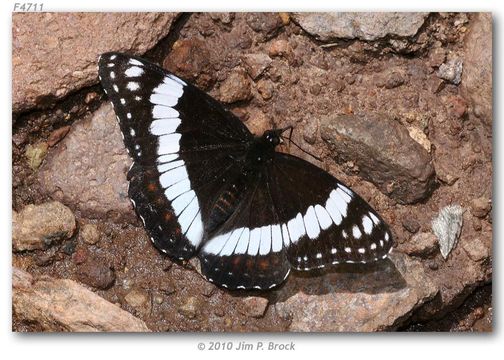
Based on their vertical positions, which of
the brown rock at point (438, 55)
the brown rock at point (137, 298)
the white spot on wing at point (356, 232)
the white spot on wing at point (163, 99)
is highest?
the brown rock at point (438, 55)

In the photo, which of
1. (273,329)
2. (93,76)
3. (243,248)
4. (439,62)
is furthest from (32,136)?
(439,62)

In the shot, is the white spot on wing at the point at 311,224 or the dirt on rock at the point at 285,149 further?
the dirt on rock at the point at 285,149

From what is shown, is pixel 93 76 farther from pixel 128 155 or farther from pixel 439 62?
pixel 439 62

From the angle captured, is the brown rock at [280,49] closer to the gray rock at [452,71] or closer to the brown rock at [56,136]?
the gray rock at [452,71]

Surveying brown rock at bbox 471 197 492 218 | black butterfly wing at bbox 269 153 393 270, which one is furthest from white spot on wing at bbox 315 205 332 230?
brown rock at bbox 471 197 492 218

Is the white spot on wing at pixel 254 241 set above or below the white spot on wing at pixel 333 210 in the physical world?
below

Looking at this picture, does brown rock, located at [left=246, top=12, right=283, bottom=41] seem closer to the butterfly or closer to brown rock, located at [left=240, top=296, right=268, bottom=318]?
the butterfly

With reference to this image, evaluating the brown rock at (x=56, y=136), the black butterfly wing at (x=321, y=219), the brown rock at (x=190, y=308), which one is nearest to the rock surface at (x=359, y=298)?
the black butterfly wing at (x=321, y=219)

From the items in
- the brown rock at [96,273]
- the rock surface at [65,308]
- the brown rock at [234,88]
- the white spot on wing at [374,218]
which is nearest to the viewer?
the white spot on wing at [374,218]
